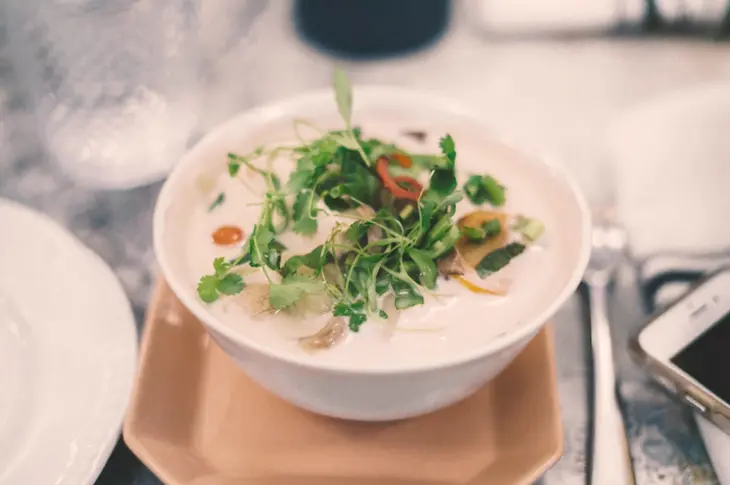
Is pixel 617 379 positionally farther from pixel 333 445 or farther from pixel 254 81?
pixel 254 81

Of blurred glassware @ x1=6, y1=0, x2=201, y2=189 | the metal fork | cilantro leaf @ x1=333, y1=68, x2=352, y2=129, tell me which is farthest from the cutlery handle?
blurred glassware @ x1=6, y1=0, x2=201, y2=189

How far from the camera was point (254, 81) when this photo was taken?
1.13m

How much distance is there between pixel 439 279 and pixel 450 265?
0.05 ft

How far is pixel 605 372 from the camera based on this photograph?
71 cm

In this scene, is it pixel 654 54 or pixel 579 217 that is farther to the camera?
pixel 654 54

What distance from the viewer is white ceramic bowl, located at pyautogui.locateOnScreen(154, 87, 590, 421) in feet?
1.73

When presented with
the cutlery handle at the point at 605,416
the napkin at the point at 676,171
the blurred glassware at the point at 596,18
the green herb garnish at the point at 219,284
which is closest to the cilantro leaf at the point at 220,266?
the green herb garnish at the point at 219,284

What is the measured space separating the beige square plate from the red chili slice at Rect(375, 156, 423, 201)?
0.19m

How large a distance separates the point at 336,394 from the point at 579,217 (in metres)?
0.27

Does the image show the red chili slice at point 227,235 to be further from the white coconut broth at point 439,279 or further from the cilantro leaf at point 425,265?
the cilantro leaf at point 425,265

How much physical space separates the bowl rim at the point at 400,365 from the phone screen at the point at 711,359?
0.17 m

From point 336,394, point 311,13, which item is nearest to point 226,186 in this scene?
point 336,394

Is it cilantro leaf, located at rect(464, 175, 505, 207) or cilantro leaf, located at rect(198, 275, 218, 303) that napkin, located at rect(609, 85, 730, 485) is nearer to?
cilantro leaf, located at rect(464, 175, 505, 207)

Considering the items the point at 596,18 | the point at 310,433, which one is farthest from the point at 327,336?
the point at 596,18
